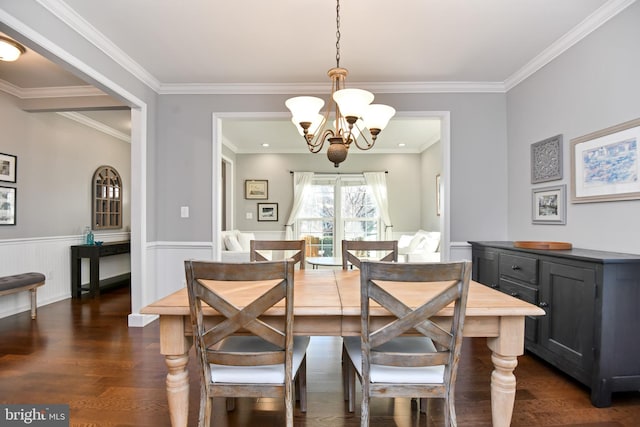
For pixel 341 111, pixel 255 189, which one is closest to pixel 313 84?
pixel 341 111

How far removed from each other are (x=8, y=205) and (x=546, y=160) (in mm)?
5588

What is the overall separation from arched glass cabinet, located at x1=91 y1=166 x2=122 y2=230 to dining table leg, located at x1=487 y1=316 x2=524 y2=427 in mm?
5448

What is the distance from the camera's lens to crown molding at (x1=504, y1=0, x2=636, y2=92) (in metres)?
2.26

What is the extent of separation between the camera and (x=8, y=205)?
12.1 ft

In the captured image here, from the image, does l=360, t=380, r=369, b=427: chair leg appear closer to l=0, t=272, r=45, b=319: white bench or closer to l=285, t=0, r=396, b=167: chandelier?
l=285, t=0, r=396, b=167: chandelier

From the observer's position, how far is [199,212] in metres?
3.66

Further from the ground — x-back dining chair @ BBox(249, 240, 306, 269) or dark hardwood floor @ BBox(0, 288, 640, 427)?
x-back dining chair @ BBox(249, 240, 306, 269)

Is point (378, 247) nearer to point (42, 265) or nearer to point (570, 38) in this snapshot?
point (570, 38)

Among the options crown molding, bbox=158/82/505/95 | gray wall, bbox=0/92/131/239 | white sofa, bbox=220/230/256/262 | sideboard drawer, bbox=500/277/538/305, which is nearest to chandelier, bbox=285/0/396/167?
crown molding, bbox=158/82/505/95

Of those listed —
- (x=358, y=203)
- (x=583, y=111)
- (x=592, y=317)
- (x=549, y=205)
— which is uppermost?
(x=583, y=111)

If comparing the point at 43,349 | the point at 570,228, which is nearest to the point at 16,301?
the point at 43,349

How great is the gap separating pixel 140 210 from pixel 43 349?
1415 mm

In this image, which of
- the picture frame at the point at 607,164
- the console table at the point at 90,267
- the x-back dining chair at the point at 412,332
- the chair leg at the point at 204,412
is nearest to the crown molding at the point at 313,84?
the picture frame at the point at 607,164

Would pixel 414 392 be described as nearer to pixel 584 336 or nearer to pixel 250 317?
pixel 250 317
